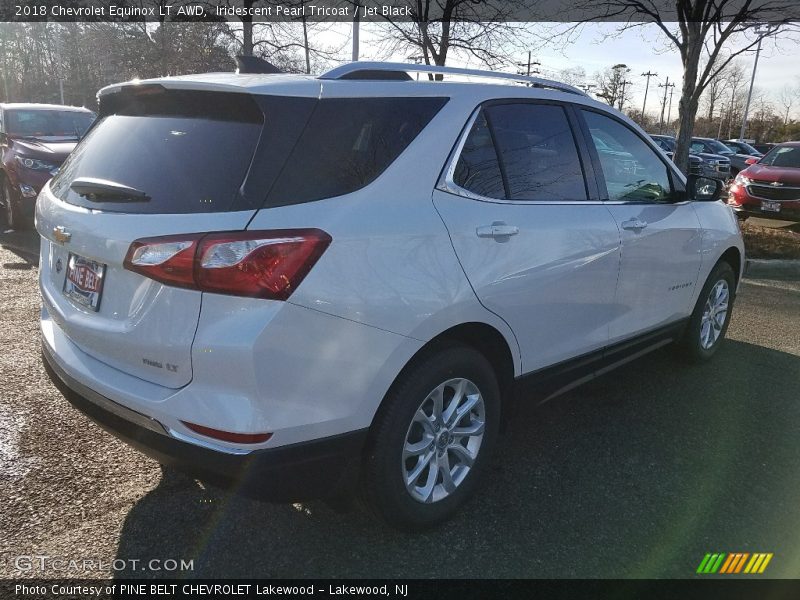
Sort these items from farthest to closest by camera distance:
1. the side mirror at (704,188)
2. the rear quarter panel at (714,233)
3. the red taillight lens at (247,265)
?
the rear quarter panel at (714,233)
the side mirror at (704,188)
the red taillight lens at (247,265)

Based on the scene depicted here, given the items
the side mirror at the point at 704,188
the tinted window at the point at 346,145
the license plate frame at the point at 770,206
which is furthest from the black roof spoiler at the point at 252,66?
the license plate frame at the point at 770,206

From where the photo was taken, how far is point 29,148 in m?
8.76

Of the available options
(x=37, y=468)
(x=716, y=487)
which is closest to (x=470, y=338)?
(x=716, y=487)

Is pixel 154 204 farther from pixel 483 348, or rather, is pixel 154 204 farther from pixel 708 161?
pixel 708 161

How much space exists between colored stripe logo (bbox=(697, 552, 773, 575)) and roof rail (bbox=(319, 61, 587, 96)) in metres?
2.32

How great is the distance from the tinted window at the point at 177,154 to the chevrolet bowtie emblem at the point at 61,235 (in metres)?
0.12

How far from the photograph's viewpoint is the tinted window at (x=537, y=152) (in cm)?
292

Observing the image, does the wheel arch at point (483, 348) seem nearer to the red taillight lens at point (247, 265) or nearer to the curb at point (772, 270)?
the red taillight lens at point (247, 265)

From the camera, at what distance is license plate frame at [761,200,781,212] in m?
11.1

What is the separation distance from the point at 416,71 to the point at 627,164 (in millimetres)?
1606

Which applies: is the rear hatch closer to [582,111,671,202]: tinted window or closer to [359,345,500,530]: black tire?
[359,345,500,530]: black tire

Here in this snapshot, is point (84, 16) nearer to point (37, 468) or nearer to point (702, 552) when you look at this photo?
point (37, 468)

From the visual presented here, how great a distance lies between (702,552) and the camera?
263 centimetres

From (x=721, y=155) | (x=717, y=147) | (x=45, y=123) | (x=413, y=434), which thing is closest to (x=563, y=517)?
(x=413, y=434)
